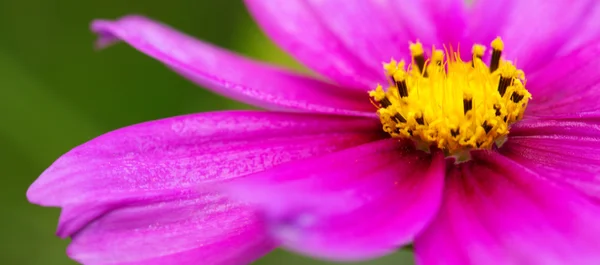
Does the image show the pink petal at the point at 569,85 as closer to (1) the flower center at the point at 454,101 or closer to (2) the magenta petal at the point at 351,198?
(1) the flower center at the point at 454,101

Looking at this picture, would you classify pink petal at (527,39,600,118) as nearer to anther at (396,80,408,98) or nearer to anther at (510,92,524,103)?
anther at (510,92,524,103)

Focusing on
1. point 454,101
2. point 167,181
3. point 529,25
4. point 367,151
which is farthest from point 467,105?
point 167,181

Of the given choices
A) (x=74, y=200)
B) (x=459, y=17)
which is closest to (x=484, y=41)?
(x=459, y=17)

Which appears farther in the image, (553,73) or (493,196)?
(553,73)

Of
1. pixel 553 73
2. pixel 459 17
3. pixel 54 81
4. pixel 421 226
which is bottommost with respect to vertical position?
pixel 421 226

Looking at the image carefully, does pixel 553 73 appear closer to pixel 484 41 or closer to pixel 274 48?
pixel 484 41

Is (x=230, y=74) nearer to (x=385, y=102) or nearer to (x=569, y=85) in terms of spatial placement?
(x=385, y=102)

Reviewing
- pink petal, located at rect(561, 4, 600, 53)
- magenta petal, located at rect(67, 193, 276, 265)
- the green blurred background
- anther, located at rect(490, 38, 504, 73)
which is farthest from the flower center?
the green blurred background
